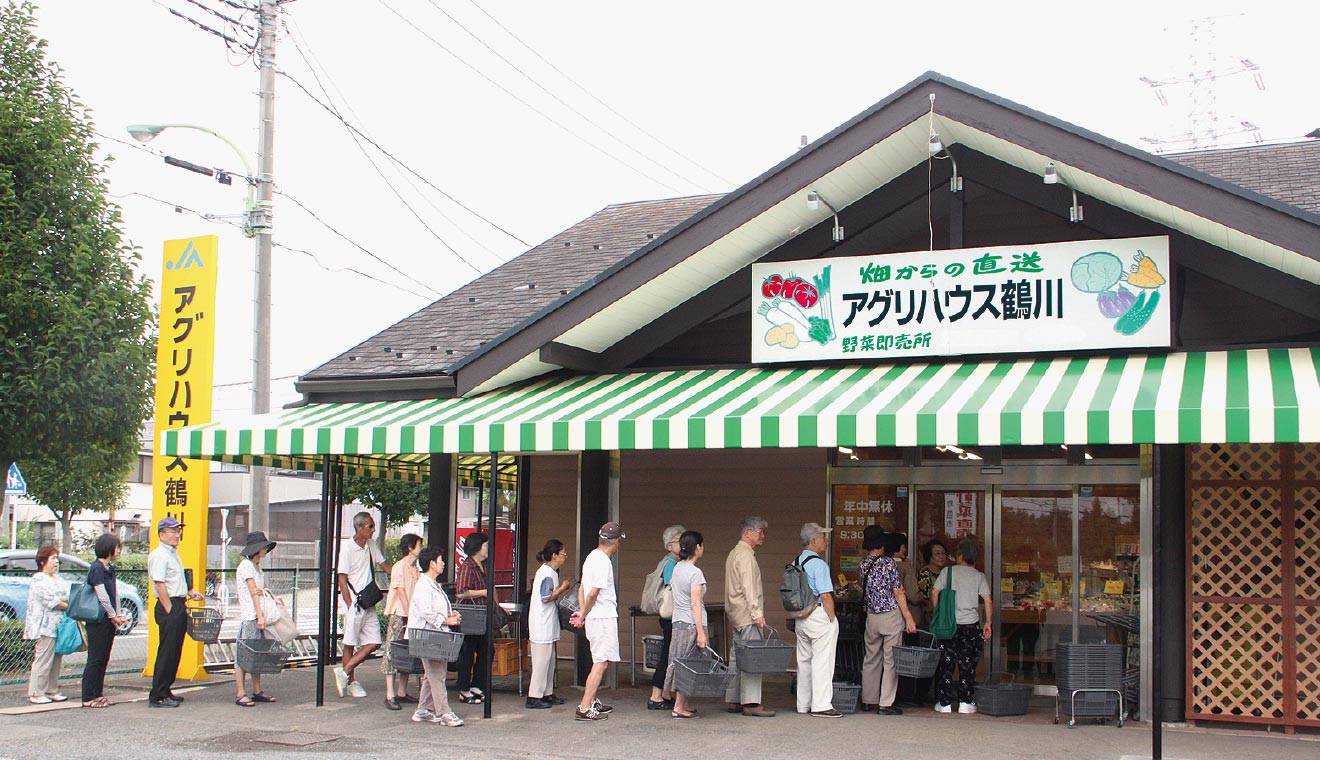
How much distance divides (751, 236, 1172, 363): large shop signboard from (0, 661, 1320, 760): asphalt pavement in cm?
307

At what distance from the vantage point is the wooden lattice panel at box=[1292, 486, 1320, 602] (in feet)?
30.7

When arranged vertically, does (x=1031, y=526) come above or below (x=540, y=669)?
above

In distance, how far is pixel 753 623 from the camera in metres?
9.82

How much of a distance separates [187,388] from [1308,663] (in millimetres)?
10565

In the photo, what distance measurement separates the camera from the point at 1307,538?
9.40 metres

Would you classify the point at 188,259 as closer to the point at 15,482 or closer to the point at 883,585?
the point at 15,482

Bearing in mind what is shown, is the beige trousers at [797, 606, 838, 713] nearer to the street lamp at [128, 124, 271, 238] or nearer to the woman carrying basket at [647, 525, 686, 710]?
the woman carrying basket at [647, 525, 686, 710]

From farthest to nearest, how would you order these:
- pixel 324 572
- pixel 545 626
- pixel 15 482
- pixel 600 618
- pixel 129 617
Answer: pixel 15 482 < pixel 129 617 < pixel 324 572 < pixel 545 626 < pixel 600 618

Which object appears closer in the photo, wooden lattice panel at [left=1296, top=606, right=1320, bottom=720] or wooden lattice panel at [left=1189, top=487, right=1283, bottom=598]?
wooden lattice panel at [left=1296, top=606, right=1320, bottom=720]

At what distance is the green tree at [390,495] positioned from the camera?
25.6 m

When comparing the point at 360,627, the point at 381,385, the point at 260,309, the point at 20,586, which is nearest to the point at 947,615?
the point at 360,627

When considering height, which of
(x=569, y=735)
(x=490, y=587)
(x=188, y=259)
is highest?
(x=188, y=259)

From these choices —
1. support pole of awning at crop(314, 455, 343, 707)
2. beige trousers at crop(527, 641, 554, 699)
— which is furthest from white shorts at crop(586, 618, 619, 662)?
support pole of awning at crop(314, 455, 343, 707)

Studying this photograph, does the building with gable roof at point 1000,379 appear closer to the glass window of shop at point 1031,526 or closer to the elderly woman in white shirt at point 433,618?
the glass window of shop at point 1031,526
